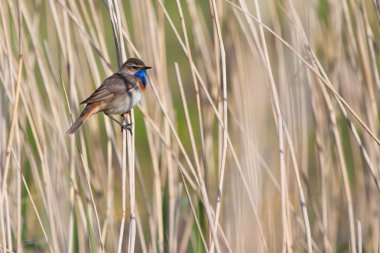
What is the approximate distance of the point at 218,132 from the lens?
453 centimetres

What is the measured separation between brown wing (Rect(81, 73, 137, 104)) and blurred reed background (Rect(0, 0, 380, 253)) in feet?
0.38

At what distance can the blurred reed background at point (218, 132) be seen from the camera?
3.52 metres

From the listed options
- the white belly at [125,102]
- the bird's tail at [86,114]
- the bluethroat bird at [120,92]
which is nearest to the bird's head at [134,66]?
the bluethroat bird at [120,92]

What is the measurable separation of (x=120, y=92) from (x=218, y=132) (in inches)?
26.3

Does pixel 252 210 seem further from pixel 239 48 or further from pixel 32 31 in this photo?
pixel 32 31

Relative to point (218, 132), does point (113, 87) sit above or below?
above

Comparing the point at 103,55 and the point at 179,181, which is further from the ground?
the point at 103,55

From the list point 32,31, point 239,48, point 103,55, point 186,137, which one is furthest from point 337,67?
point 186,137

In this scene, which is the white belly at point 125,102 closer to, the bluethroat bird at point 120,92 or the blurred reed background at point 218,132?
the bluethroat bird at point 120,92

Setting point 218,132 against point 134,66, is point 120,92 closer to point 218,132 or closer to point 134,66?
point 134,66

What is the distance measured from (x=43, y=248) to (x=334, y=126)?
Answer: 6.40ft

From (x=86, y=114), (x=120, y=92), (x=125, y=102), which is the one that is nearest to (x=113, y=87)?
(x=120, y=92)

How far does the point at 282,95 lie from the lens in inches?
162

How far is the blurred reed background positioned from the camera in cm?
352
